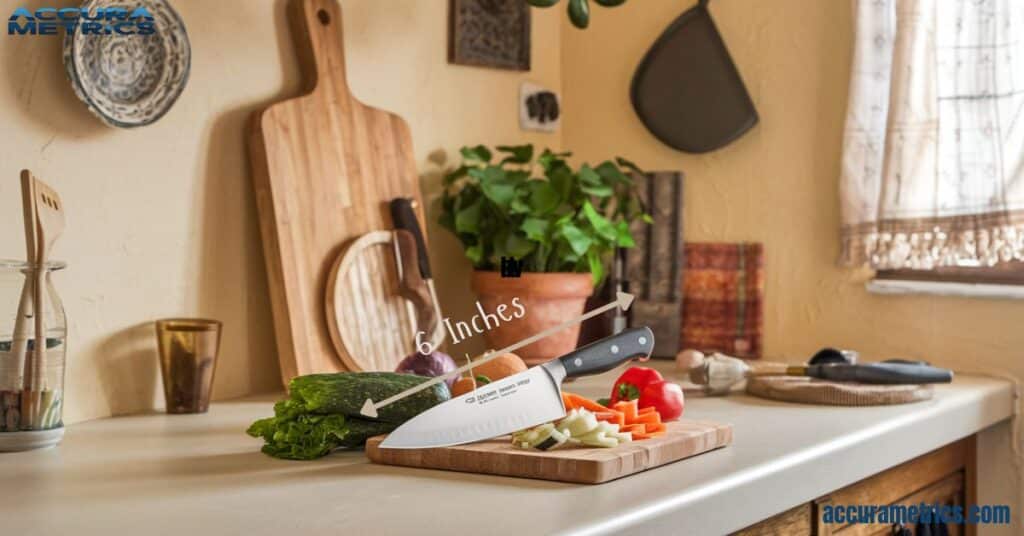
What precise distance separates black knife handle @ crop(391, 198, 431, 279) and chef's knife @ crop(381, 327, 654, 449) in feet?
2.20

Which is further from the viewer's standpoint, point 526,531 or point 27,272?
point 27,272

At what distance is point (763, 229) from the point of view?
7.68ft

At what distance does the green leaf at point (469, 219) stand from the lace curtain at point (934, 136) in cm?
67

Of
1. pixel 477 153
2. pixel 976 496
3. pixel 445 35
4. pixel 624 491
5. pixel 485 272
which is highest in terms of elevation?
pixel 445 35

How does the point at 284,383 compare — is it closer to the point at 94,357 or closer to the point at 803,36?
the point at 94,357

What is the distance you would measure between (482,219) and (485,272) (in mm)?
97

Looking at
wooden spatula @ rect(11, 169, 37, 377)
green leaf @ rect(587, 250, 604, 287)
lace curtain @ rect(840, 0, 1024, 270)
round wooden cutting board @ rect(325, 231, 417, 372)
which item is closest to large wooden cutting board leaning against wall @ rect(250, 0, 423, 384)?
round wooden cutting board @ rect(325, 231, 417, 372)

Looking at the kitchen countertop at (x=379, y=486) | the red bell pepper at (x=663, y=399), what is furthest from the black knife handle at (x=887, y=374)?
the red bell pepper at (x=663, y=399)

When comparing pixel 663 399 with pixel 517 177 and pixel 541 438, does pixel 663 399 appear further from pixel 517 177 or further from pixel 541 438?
pixel 517 177

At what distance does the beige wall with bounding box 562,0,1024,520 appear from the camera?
2.19 m

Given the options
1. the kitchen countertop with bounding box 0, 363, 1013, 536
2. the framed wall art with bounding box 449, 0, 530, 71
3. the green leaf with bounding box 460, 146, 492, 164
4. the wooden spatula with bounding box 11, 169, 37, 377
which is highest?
the framed wall art with bounding box 449, 0, 530, 71

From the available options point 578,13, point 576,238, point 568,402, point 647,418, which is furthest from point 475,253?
point 647,418

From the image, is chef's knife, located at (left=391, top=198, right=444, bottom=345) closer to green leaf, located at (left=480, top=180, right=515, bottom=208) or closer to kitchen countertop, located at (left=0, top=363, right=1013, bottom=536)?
green leaf, located at (left=480, top=180, right=515, bottom=208)

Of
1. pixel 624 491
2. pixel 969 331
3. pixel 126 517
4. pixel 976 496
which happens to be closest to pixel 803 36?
pixel 969 331
